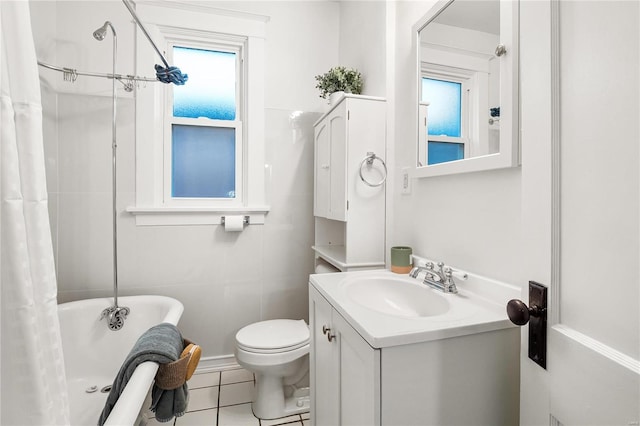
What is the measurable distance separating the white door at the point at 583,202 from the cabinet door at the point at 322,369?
2.04 ft

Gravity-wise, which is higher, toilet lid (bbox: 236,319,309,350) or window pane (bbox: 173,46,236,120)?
window pane (bbox: 173,46,236,120)

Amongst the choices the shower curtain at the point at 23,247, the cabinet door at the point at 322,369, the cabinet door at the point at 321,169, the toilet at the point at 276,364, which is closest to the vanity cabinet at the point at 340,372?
the cabinet door at the point at 322,369

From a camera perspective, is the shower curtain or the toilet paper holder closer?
the shower curtain

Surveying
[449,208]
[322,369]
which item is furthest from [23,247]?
[449,208]

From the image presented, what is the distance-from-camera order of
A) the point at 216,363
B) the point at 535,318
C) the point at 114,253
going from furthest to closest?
the point at 216,363 → the point at 114,253 → the point at 535,318

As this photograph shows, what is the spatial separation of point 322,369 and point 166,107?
1929 millimetres

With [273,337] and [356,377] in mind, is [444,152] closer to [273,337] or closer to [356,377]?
[356,377]

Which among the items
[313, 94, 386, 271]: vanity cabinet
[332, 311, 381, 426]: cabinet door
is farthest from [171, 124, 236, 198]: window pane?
[332, 311, 381, 426]: cabinet door

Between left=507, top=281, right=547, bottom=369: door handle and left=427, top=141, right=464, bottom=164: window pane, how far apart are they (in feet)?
2.33

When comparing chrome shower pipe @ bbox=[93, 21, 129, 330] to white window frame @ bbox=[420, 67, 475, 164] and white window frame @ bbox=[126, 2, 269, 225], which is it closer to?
white window frame @ bbox=[126, 2, 269, 225]

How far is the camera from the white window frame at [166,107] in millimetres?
2004

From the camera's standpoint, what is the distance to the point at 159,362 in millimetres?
1146

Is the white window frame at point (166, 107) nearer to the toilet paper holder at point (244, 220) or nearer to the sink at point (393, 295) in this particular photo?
the toilet paper holder at point (244, 220)

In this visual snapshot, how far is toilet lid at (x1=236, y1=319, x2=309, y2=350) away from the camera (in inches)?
63.5
